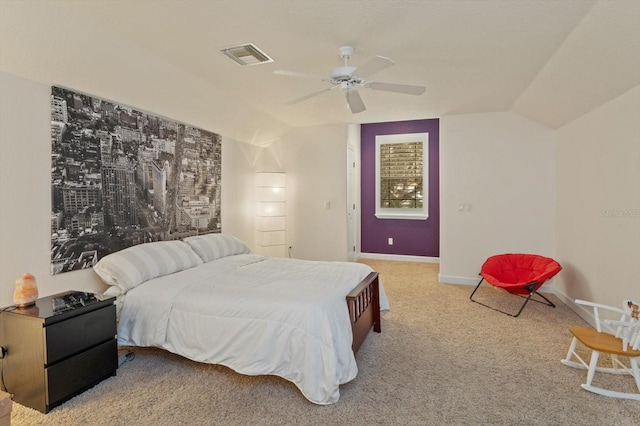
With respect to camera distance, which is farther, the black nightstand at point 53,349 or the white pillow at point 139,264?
the white pillow at point 139,264

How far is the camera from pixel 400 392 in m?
2.23

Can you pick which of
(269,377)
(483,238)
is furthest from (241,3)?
(483,238)

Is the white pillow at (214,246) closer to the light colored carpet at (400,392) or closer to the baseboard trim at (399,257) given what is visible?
the light colored carpet at (400,392)

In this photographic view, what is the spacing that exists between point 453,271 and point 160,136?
4.27m

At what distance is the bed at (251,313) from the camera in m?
2.16

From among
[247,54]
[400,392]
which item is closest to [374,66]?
[247,54]

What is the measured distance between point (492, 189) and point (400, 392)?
350cm

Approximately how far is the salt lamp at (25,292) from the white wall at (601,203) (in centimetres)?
446

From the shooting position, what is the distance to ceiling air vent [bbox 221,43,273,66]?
2.75 meters

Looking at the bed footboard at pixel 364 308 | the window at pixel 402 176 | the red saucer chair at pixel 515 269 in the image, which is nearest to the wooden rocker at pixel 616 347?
the red saucer chair at pixel 515 269

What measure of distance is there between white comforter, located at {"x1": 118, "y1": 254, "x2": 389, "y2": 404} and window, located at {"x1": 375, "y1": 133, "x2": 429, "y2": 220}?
412 centimetres

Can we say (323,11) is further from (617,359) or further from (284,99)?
(617,359)

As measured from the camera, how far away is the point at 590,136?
11.4 feet

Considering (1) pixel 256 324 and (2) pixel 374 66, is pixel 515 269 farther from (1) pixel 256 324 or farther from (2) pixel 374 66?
(1) pixel 256 324
